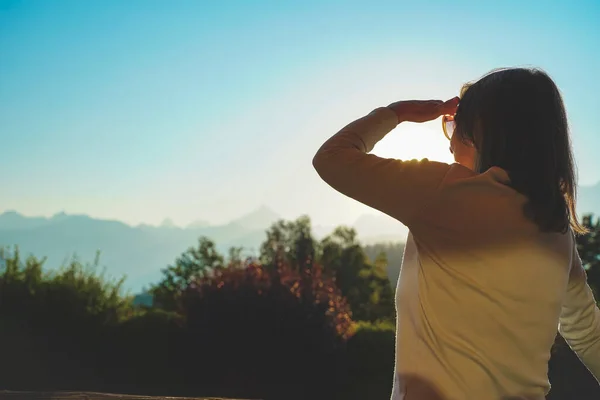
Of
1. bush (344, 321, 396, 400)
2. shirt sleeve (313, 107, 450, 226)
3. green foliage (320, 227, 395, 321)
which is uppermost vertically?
green foliage (320, 227, 395, 321)

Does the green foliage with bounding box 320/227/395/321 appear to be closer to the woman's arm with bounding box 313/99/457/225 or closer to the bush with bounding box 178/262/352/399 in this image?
the bush with bounding box 178/262/352/399

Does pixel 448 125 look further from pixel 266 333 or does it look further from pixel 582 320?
pixel 266 333

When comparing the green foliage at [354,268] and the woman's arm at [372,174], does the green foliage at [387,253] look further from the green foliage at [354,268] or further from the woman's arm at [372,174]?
the woman's arm at [372,174]

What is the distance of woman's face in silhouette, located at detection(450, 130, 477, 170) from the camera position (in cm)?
136

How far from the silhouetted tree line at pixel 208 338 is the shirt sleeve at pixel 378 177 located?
8240 mm

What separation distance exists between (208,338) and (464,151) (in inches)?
343

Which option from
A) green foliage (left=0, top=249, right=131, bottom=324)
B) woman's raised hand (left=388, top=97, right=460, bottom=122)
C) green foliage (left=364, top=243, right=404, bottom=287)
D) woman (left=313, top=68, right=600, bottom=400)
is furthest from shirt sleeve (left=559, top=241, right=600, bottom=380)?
green foliage (left=364, top=243, right=404, bottom=287)

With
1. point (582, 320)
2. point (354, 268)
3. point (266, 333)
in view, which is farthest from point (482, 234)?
point (354, 268)

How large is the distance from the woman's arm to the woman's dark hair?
0.16 meters

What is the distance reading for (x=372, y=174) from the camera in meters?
1.19

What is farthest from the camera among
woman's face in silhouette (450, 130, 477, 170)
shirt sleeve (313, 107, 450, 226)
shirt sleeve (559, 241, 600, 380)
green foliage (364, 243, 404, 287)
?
green foliage (364, 243, 404, 287)

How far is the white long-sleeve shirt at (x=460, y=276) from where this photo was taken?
118 centimetres

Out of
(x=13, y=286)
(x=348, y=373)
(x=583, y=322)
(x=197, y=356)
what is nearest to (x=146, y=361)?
(x=197, y=356)

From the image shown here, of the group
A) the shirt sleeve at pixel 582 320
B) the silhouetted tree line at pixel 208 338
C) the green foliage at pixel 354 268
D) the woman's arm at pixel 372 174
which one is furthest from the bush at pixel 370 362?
the green foliage at pixel 354 268
